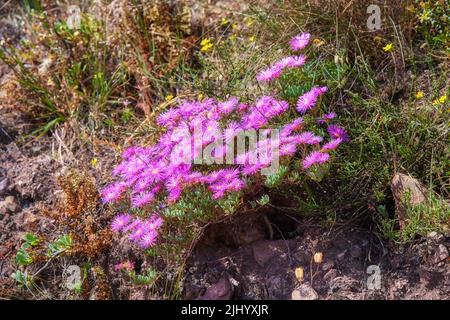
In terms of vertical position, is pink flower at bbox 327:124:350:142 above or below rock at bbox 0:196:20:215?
above

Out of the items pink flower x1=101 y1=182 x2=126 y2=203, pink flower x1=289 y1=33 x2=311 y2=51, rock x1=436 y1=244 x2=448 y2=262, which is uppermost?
pink flower x1=289 y1=33 x2=311 y2=51

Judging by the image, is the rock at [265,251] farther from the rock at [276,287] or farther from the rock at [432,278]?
the rock at [432,278]

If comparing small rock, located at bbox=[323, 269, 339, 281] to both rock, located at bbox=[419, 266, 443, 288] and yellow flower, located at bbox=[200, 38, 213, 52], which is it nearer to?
rock, located at bbox=[419, 266, 443, 288]

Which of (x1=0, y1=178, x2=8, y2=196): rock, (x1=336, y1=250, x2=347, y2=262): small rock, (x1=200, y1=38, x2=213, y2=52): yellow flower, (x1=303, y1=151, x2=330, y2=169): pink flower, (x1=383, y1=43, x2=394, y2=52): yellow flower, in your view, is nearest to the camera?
(x1=303, y1=151, x2=330, y2=169): pink flower

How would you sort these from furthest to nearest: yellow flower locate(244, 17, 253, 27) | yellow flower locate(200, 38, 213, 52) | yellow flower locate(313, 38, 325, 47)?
1. yellow flower locate(244, 17, 253, 27)
2. yellow flower locate(200, 38, 213, 52)
3. yellow flower locate(313, 38, 325, 47)

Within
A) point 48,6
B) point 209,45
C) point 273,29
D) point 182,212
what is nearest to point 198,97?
point 209,45

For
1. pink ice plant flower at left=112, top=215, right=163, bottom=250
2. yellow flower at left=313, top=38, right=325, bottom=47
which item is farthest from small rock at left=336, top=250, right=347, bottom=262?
yellow flower at left=313, top=38, right=325, bottom=47

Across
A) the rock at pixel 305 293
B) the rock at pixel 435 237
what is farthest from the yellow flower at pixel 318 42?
the rock at pixel 305 293

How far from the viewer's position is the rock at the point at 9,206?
3445 millimetres

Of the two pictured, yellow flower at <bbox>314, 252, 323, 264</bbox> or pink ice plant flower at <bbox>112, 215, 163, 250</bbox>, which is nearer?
pink ice plant flower at <bbox>112, 215, 163, 250</bbox>

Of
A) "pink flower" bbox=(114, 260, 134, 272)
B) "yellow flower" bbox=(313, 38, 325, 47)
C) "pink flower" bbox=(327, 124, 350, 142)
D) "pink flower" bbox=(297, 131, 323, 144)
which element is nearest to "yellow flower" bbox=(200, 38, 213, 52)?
"yellow flower" bbox=(313, 38, 325, 47)

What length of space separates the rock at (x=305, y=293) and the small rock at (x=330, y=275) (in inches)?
3.2

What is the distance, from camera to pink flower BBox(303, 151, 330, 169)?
256 cm

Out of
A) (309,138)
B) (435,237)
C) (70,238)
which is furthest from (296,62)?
(70,238)
